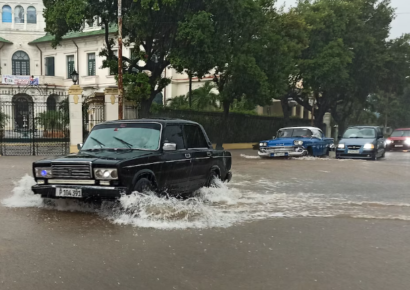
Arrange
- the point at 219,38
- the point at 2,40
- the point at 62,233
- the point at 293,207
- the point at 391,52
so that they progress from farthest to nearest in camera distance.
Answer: the point at 2,40 < the point at 391,52 < the point at 219,38 < the point at 293,207 < the point at 62,233

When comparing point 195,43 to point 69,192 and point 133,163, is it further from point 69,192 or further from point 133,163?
point 69,192

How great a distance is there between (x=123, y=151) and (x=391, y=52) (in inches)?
1472

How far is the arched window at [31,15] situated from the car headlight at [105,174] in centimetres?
4462

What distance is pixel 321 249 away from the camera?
559 cm

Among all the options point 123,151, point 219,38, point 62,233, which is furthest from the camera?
point 219,38

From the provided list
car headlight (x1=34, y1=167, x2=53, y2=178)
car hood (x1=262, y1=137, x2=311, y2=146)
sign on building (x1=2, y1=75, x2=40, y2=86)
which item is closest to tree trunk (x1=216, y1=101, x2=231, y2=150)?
car hood (x1=262, y1=137, x2=311, y2=146)

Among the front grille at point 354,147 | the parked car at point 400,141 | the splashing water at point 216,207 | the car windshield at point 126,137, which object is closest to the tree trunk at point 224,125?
the front grille at point 354,147

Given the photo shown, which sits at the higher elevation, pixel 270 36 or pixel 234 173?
pixel 270 36

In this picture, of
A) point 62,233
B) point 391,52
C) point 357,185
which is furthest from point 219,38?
point 391,52

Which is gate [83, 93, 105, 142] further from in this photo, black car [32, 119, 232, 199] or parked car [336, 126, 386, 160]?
black car [32, 119, 232, 199]

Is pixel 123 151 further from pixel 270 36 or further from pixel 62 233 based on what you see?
pixel 270 36

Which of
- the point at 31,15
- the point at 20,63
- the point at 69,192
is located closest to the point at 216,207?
the point at 69,192

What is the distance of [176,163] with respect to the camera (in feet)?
26.4

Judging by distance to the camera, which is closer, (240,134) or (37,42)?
(240,134)
